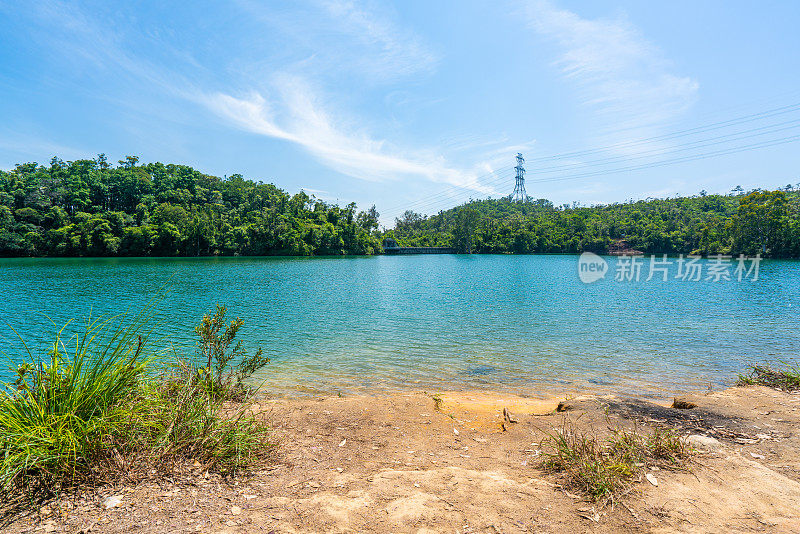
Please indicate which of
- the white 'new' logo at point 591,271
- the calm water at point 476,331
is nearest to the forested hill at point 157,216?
the calm water at point 476,331

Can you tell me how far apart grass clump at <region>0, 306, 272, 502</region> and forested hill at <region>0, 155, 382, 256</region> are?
307 ft

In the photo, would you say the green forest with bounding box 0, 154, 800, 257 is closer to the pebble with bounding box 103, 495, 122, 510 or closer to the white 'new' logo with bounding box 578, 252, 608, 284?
the white 'new' logo with bounding box 578, 252, 608, 284

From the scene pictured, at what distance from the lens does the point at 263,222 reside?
97375 mm

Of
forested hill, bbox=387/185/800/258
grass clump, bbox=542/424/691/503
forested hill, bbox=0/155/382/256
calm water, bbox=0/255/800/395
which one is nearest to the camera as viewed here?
grass clump, bbox=542/424/691/503

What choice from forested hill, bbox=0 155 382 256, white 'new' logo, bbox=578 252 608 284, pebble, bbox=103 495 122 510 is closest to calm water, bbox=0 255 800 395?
pebble, bbox=103 495 122 510

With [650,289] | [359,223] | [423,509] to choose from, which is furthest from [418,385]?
[359,223]

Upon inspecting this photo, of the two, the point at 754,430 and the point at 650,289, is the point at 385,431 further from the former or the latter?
the point at 650,289

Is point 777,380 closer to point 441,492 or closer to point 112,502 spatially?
point 441,492

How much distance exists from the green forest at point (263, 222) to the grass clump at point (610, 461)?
317ft

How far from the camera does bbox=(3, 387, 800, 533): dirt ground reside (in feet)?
9.91

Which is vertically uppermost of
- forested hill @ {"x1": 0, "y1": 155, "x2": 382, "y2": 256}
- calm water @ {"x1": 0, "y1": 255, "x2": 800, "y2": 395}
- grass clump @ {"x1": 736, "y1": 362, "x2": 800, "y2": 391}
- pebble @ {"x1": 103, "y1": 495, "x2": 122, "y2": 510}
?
forested hill @ {"x1": 0, "y1": 155, "x2": 382, "y2": 256}

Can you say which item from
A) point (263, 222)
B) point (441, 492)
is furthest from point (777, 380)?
point (263, 222)

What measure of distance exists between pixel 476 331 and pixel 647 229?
111m

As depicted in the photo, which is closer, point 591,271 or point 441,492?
point 441,492
